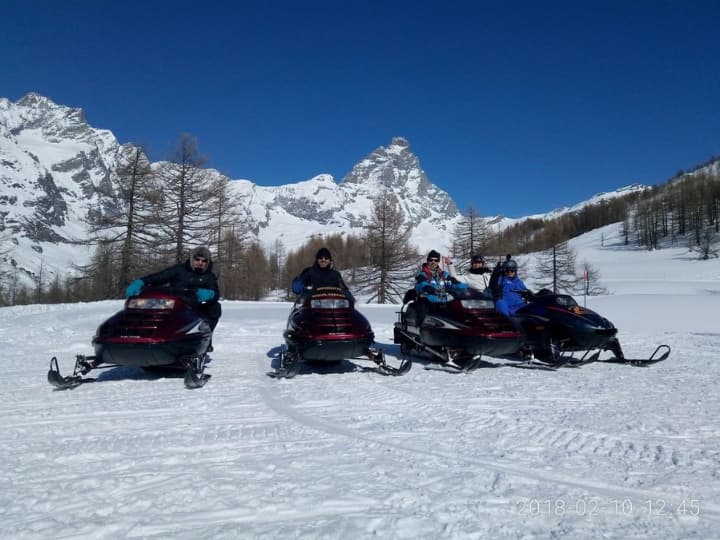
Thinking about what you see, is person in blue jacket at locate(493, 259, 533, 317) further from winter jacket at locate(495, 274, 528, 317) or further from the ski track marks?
the ski track marks

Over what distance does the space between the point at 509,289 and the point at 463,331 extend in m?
2.17

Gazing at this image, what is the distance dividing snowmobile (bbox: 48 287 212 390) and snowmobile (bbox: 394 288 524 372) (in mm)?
3412

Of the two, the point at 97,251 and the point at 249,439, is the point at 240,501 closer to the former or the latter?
the point at 249,439

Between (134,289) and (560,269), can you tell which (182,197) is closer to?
(134,289)

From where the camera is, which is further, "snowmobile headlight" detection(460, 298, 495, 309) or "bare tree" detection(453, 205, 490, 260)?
"bare tree" detection(453, 205, 490, 260)

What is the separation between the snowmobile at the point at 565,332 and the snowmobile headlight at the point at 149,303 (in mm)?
5572

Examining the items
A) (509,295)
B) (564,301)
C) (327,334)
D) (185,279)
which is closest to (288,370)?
(327,334)

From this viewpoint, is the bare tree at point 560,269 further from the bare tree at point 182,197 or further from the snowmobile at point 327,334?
the snowmobile at point 327,334

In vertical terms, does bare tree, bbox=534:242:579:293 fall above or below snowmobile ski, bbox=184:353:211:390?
above

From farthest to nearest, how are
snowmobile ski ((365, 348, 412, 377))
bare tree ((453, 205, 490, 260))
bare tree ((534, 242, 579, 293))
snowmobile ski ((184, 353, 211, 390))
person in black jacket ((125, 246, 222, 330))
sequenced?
bare tree ((534, 242, 579, 293)) → bare tree ((453, 205, 490, 260)) → person in black jacket ((125, 246, 222, 330)) → snowmobile ski ((365, 348, 412, 377)) → snowmobile ski ((184, 353, 211, 390))

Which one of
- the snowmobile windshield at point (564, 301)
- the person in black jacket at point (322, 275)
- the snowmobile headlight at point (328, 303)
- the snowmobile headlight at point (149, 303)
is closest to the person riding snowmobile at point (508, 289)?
the snowmobile windshield at point (564, 301)

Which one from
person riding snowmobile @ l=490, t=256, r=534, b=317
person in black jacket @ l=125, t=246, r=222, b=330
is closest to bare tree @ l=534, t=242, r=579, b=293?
person riding snowmobile @ l=490, t=256, r=534, b=317

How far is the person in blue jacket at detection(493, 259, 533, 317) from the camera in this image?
26.6 ft

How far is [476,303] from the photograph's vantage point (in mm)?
6754
